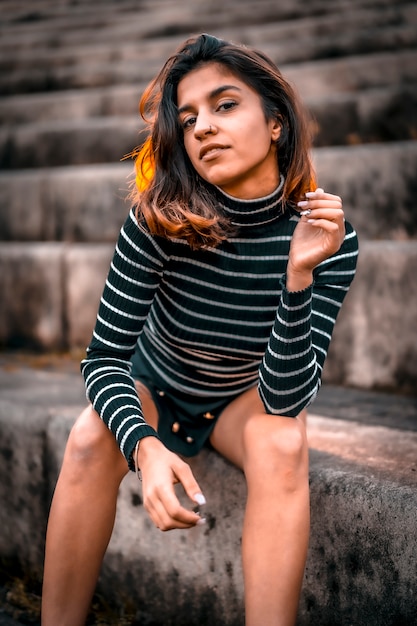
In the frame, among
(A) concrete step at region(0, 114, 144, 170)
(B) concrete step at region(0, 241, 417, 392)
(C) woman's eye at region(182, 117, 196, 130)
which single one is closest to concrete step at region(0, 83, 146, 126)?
(A) concrete step at region(0, 114, 144, 170)

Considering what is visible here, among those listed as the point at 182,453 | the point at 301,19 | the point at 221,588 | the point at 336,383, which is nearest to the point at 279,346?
the point at 182,453

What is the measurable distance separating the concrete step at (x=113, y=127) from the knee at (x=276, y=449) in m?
1.98

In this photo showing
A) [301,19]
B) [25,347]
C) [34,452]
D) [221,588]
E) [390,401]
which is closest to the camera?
[221,588]

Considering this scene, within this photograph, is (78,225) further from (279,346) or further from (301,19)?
(301,19)

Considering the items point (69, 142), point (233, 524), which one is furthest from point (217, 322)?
point (69, 142)

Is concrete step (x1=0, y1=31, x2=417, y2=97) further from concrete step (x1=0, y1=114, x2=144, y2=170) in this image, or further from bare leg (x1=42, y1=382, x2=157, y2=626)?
bare leg (x1=42, y1=382, x2=157, y2=626)

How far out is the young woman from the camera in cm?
154

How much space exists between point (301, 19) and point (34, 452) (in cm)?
372

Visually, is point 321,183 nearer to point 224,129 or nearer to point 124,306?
point 224,129

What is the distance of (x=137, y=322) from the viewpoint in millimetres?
1729

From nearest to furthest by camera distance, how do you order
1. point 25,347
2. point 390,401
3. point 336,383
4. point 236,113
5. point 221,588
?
point 236,113 → point 221,588 → point 390,401 → point 336,383 → point 25,347

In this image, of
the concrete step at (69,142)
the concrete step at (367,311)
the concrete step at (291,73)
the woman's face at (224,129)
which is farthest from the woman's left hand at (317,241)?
the concrete step at (69,142)

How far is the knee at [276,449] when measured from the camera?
1542 millimetres

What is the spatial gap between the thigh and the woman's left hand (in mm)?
320
